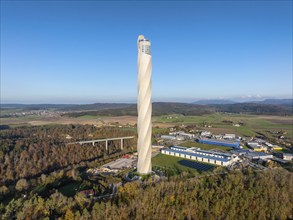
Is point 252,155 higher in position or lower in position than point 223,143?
lower

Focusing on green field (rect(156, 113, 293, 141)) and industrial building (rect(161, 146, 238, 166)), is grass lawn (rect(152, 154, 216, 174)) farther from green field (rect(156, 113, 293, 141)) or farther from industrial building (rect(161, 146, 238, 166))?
green field (rect(156, 113, 293, 141))

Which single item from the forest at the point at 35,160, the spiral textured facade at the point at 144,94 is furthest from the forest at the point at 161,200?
the spiral textured facade at the point at 144,94

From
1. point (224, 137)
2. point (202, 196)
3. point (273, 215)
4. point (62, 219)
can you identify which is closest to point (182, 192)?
point (202, 196)

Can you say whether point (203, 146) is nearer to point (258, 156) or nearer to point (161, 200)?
point (258, 156)

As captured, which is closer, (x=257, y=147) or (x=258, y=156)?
(x=258, y=156)

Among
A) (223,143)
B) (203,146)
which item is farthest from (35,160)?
(223,143)

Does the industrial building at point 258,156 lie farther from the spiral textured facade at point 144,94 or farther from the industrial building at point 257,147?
the spiral textured facade at point 144,94

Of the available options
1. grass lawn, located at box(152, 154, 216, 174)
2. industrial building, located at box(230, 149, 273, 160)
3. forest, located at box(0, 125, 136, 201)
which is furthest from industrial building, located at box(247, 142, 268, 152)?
forest, located at box(0, 125, 136, 201)

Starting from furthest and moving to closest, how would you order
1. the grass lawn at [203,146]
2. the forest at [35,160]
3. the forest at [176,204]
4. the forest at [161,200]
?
the grass lawn at [203,146] < the forest at [35,160] < the forest at [161,200] < the forest at [176,204]

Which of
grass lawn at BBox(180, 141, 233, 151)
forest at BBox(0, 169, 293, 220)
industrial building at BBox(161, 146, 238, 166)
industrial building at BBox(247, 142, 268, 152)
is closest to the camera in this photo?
forest at BBox(0, 169, 293, 220)

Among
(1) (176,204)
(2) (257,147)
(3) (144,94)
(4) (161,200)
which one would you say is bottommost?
(2) (257,147)

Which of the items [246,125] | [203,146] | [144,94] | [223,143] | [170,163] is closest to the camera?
[144,94]
